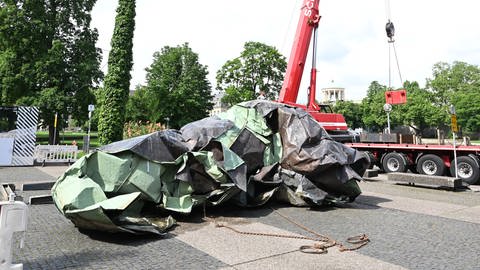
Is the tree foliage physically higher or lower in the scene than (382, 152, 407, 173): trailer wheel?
higher

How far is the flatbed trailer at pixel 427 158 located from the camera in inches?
428

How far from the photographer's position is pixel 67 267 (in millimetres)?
3730

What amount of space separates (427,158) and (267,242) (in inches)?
384

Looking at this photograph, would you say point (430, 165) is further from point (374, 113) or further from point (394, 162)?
point (374, 113)

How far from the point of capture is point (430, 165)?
11.9 m

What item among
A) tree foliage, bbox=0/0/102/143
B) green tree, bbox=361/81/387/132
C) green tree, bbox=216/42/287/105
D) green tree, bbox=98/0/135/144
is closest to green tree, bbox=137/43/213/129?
green tree, bbox=216/42/287/105

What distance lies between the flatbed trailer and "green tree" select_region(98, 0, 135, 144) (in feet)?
38.6

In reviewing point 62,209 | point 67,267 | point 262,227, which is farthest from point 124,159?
point 262,227

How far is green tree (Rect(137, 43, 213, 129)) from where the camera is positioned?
46.2 m

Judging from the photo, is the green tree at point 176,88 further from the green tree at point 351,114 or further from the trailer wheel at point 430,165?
the green tree at point 351,114

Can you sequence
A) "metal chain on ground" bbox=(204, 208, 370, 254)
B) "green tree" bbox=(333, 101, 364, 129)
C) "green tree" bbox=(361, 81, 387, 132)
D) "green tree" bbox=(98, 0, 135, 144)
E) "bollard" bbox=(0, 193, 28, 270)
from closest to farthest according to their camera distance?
"bollard" bbox=(0, 193, 28, 270) → "metal chain on ground" bbox=(204, 208, 370, 254) → "green tree" bbox=(98, 0, 135, 144) → "green tree" bbox=(361, 81, 387, 132) → "green tree" bbox=(333, 101, 364, 129)

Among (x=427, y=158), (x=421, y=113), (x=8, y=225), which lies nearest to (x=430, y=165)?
(x=427, y=158)

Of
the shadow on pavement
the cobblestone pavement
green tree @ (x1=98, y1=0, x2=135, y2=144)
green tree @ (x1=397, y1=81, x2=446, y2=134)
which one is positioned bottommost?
the cobblestone pavement

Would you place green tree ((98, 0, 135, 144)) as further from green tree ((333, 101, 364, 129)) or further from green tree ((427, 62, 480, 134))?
green tree ((333, 101, 364, 129))
